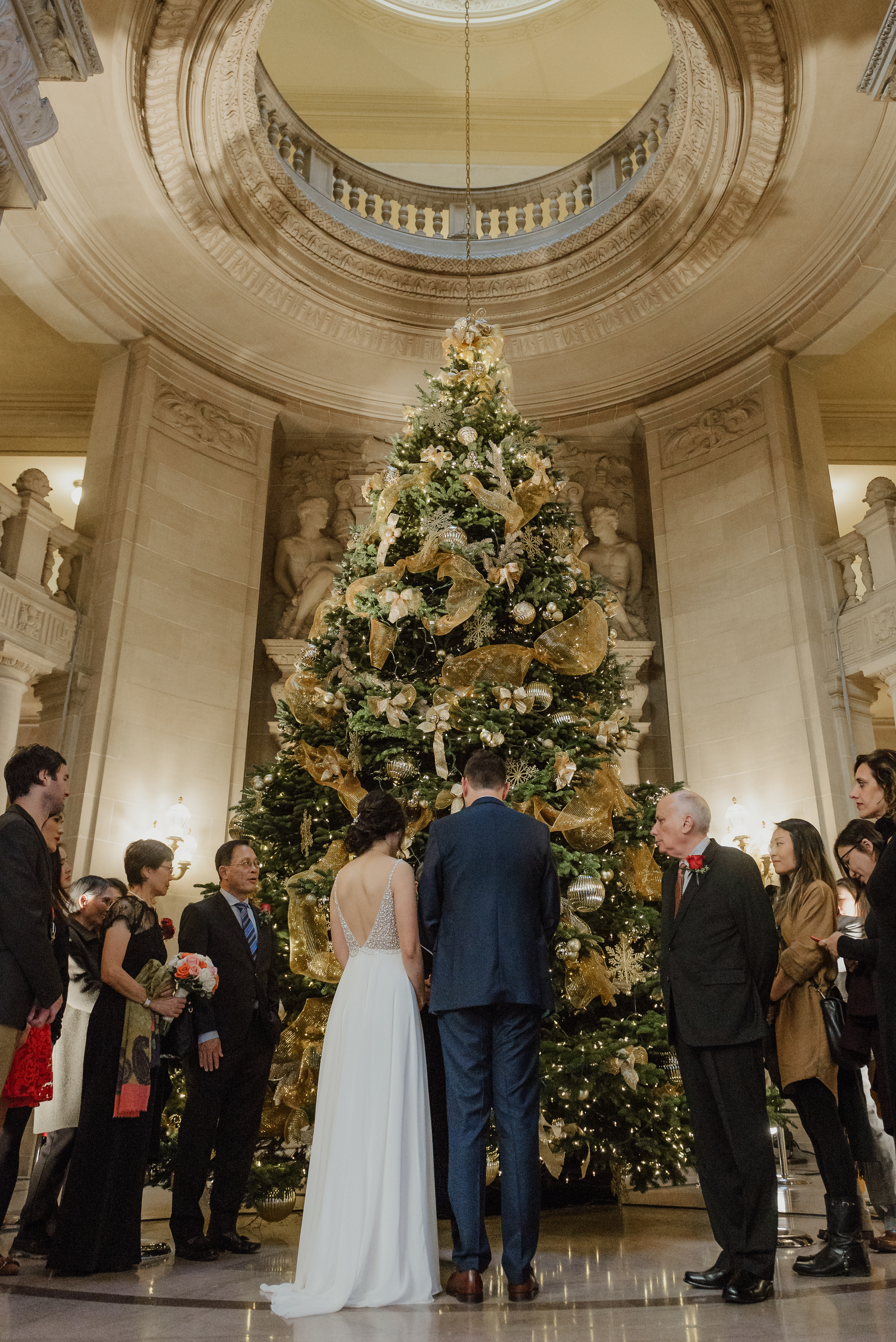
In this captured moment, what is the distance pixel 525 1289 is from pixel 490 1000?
76 centimetres

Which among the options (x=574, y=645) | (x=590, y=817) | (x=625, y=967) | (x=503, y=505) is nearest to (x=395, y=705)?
(x=574, y=645)

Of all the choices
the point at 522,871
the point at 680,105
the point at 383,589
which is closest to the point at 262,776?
the point at 383,589

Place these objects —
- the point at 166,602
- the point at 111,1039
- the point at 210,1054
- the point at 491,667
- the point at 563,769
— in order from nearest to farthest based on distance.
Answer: the point at 111,1039 < the point at 210,1054 < the point at 563,769 < the point at 491,667 < the point at 166,602

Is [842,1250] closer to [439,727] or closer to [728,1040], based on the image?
[728,1040]

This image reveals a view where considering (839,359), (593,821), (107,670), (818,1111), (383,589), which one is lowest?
(818,1111)

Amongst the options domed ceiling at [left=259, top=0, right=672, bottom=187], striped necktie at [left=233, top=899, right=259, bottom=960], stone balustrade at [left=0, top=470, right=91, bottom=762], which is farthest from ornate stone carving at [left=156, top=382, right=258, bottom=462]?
striped necktie at [left=233, top=899, right=259, bottom=960]

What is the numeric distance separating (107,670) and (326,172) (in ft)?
20.7

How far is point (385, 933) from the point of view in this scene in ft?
10.2

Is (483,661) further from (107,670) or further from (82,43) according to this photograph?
(107,670)

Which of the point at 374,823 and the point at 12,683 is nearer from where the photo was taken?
the point at 374,823

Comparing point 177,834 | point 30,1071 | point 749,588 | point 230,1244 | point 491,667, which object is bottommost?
point 230,1244

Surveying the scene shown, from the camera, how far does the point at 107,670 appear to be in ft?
28.0

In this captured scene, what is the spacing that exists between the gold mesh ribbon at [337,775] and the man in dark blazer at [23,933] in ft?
5.68

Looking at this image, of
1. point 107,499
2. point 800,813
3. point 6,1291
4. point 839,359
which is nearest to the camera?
point 6,1291
